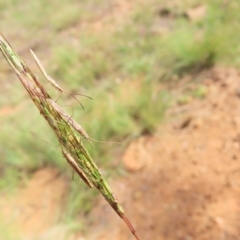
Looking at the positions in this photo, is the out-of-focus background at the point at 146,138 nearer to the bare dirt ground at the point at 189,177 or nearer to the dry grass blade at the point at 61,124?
the bare dirt ground at the point at 189,177

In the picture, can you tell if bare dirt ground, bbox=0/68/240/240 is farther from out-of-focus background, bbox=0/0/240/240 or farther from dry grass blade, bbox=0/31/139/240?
dry grass blade, bbox=0/31/139/240

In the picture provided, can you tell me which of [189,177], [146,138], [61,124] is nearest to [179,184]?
[189,177]

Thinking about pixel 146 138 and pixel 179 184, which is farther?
pixel 146 138

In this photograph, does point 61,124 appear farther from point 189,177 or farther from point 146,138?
point 146,138

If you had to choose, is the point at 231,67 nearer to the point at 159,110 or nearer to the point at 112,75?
the point at 159,110

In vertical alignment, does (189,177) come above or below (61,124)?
below

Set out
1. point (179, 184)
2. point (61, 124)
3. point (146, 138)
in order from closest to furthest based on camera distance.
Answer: point (61, 124) → point (179, 184) → point (146, 138)

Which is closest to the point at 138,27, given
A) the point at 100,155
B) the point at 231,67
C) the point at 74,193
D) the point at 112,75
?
the point at 112,75

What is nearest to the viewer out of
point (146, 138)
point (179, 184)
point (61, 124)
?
point (61, 124)
